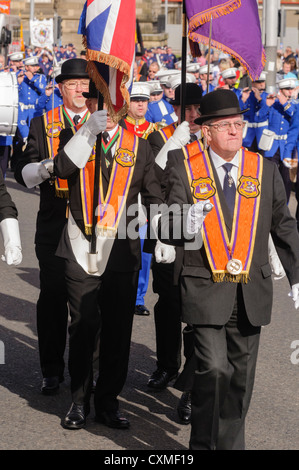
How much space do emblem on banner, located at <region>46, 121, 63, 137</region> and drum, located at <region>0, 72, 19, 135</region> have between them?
270 cm

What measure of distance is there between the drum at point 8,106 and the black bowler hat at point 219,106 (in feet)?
14.3

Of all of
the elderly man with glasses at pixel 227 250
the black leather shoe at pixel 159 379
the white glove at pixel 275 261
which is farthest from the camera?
the black leather shoe at pixel 159 379

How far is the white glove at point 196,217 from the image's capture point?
5.16 metres

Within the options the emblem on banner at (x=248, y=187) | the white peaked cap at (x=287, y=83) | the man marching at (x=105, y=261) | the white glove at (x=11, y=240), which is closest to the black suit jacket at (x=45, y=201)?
the man marching at (x=105, y=261)

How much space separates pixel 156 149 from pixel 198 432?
261 centimetres

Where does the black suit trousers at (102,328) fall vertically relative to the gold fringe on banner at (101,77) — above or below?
below

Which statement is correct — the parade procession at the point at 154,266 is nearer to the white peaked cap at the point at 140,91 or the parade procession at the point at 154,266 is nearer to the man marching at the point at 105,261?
A: the man marching at the point at 105,261

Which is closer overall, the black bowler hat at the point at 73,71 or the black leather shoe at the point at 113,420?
the black leather shoe at the point at 113,420

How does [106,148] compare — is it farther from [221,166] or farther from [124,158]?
[221,166]

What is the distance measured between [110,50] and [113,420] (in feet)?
6.94

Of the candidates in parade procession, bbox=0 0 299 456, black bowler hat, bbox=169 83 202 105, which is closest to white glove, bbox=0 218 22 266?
parade procession, bbox=0 0 299 456

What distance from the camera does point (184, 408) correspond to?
20.9ft

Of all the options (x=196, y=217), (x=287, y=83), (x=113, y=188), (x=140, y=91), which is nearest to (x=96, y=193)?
(x=113, y=188)

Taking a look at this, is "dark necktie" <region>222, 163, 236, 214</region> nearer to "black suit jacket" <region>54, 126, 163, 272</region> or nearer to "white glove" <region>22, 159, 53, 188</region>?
"black suit jacket" <region>54, 126, 163, 272</region>
